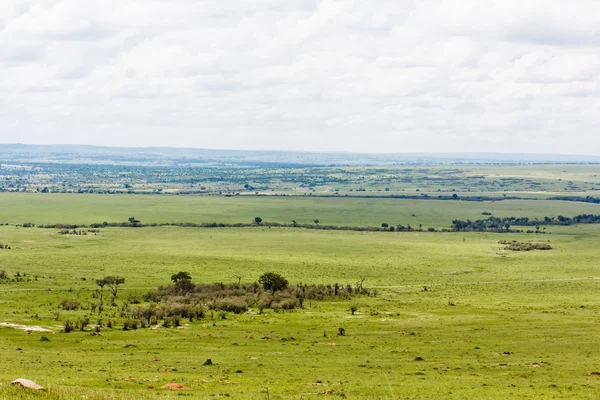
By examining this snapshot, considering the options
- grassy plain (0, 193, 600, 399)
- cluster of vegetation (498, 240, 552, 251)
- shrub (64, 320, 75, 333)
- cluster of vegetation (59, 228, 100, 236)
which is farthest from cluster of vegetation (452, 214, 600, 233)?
shrub (64, 320, 75, 333)

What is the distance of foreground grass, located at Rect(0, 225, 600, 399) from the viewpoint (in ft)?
112

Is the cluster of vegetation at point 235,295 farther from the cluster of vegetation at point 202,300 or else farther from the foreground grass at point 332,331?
the foreground grass at point 332,331

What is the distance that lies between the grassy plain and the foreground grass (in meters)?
0.14

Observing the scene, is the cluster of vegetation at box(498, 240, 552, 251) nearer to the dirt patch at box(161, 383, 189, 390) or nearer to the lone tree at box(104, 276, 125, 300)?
the lone tree at box(104, 276, 125, 300)

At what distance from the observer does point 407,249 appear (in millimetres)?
126750

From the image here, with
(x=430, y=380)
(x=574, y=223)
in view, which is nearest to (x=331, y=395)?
(x=430, y=380)

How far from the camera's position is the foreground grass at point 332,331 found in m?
34.3

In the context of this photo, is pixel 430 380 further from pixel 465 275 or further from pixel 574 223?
pixel 574 223

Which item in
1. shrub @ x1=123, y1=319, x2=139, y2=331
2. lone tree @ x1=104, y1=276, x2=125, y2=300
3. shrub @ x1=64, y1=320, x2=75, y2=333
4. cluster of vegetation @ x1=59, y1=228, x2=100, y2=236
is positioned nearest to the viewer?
shrub @ x1=64, y1=320, x2=75, y2=333

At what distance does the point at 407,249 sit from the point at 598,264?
30043 mm

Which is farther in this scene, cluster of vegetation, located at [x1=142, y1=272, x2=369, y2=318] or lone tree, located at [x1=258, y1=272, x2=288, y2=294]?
lone tree, located at [x1=258, y1=272, x2=288, y2=294]

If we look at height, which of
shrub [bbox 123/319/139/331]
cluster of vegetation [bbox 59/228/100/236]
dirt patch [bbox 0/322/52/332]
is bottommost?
cluster of vegetation [bbox 59/228/100/236]

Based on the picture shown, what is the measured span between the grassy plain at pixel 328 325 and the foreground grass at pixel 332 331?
137mm

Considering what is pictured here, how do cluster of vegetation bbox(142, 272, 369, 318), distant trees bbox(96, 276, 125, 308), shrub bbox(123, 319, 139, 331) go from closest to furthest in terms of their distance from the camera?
shrub bbox(123, 319, 139, 331), cluster of vegetation bbox(142, 272, 369, 318), distant trees bbox(96, 276, 125, 308)
